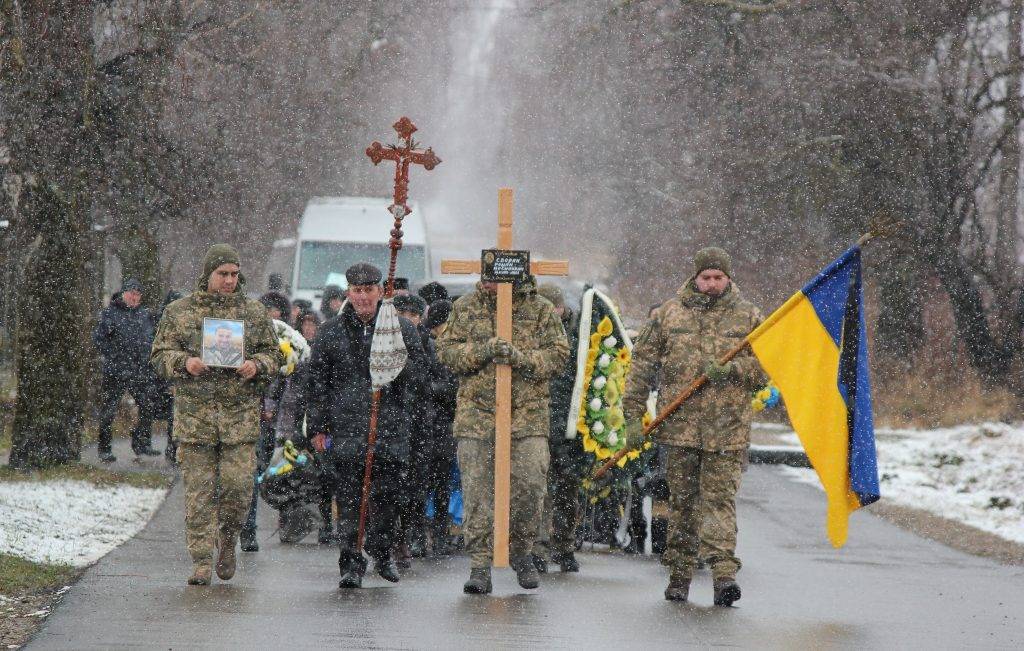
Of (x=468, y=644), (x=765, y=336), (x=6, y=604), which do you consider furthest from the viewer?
(x=765, y=336)

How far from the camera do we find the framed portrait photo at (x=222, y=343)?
386 inches

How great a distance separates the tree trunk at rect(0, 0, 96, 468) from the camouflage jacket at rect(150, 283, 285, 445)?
21.1 feet

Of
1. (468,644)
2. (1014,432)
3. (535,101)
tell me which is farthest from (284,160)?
(535,101)

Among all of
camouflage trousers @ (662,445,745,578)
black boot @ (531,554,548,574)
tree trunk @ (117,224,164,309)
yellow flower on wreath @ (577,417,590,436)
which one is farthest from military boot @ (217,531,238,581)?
tree trunk @ (117,224,164,309)

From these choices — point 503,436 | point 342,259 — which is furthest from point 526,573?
point 342,259

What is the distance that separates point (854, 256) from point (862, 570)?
2.60 meters

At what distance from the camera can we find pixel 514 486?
398 inches

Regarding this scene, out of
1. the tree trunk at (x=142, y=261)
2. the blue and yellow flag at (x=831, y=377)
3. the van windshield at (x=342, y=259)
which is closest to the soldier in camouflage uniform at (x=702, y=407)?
the blue and yellow flag at (x=831, y=377)

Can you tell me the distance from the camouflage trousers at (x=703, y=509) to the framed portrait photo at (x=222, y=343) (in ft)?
8.06

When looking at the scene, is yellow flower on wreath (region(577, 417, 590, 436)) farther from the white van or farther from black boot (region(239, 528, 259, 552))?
the white van

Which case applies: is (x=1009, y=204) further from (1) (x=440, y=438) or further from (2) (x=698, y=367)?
(2) (x=698, y=367)

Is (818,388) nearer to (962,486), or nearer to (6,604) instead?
(6,604)

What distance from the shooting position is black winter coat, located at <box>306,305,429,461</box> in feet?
33.0

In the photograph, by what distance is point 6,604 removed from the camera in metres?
9.16
